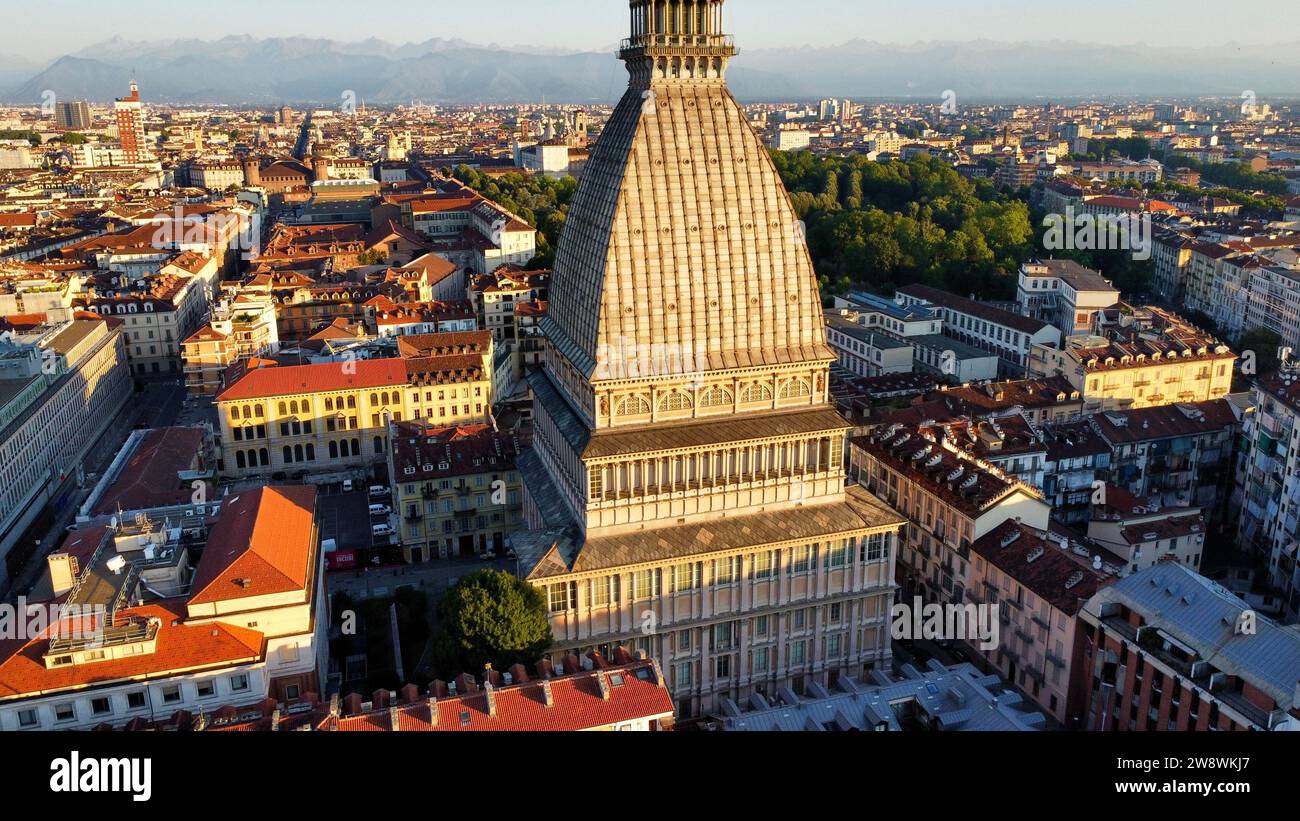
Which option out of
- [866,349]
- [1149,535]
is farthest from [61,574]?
[866,349]

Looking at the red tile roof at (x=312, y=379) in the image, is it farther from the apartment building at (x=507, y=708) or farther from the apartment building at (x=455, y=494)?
the apartment building at (x=507, y=708)

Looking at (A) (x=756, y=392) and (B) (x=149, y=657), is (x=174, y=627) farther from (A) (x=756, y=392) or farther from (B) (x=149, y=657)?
(A) (x=756, y=392)

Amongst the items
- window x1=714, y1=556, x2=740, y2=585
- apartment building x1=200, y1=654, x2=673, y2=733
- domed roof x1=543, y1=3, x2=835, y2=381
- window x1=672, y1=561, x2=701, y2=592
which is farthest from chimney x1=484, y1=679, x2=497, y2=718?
domed roof x1=543, y1=3, x2=835, y2=381

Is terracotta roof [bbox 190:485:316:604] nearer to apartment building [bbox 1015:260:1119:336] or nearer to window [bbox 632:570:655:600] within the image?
window [bbox 632:570:655:600]

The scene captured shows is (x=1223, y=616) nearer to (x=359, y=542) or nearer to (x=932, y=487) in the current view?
(x=932, y=487)

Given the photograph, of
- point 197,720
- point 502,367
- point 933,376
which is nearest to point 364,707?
point 197,720

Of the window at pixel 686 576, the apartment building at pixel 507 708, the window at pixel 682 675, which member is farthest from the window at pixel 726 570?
the apartment building at pixel 507 708
